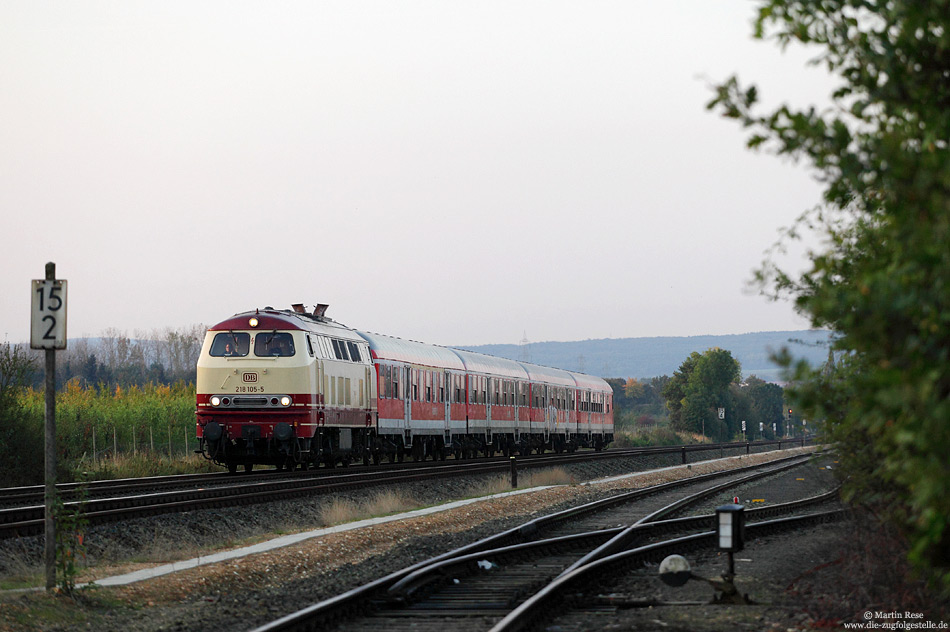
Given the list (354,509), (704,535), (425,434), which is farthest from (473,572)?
(425,434)

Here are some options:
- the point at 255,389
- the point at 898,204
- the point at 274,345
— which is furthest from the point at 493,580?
the point at 274,345

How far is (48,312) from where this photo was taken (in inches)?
422

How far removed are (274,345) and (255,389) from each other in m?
1.12

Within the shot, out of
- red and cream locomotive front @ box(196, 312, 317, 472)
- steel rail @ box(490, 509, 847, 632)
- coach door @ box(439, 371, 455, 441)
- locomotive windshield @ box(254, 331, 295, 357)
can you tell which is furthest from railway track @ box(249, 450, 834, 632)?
coach door @ box(439, 371, 455, 441)

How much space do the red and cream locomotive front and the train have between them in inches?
0.9

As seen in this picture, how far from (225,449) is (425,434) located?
1112 centimetres

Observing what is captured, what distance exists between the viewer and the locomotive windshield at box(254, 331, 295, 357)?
82.4 ft

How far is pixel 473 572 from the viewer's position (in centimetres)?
1227

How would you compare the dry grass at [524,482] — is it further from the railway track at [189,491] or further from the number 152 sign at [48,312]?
the number 152 sign at [48,312]

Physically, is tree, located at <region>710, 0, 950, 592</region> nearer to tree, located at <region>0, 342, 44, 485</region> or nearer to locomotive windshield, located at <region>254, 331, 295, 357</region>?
locomotive windshield, located at <region>254, 331, 295, 357</region>

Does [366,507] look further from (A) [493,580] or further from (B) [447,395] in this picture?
(B) [447,395]

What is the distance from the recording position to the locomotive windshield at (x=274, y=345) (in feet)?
82.4

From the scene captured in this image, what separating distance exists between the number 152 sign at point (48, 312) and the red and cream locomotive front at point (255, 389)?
45.2 feet

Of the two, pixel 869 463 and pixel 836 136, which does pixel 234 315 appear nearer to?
pixel 869 463
